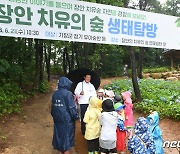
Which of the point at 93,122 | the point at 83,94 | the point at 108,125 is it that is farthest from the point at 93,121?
the point at 83,94

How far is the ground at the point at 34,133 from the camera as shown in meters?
6.70

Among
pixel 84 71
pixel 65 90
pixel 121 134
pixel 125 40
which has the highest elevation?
pixel 125 40

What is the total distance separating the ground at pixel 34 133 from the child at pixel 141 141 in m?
2.02

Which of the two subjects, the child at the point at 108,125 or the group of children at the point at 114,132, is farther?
the child at the point at 108,125

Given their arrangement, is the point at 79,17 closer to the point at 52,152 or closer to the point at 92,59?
the point at 52,152

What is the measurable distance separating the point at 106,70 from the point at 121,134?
21.4 metres

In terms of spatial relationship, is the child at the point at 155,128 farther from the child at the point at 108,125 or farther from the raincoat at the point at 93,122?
the raincoat at the point at 93,122

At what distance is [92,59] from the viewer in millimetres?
18938

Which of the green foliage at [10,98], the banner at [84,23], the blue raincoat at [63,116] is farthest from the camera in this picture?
the green foliage at [10,98]

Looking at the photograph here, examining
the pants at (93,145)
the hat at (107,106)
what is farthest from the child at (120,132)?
the hat at (107,106)

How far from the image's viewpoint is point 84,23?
6.77 metres

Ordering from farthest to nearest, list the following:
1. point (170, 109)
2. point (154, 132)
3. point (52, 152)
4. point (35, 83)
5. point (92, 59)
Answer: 1. point (92, 59)
2. point (35, 83)
3. point (170, 109)
4. point (52, 152)
5. point (154, 132)

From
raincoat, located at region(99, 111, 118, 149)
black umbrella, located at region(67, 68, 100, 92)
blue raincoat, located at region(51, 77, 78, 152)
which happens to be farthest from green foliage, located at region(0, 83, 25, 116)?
raincoat, located at region(99, 111, 118, 149)

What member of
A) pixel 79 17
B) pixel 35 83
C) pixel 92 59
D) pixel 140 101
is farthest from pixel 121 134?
pixel 92 59
